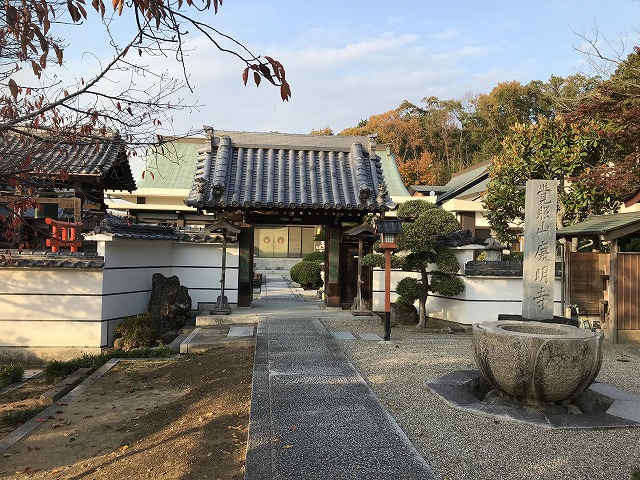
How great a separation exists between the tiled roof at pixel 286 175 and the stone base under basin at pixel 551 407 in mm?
7261

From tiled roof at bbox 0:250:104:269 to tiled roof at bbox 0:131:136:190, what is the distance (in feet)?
5.89

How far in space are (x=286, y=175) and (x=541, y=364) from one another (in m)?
10.1

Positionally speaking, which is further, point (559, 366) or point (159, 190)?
Result: point (159, 190)

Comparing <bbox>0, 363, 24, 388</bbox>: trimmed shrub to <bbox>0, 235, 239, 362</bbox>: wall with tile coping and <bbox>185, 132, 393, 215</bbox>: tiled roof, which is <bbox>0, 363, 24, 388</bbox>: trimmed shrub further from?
<bbox>185, 132, 393, 215</bbox>: tiled roof

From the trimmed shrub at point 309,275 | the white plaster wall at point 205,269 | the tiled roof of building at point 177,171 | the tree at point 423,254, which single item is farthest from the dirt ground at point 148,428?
the tiled roof of building at point 177,171

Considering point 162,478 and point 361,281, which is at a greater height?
point 361,281

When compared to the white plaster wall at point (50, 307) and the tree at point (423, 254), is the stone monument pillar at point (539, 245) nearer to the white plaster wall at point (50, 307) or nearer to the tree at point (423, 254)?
the tree at point (423, 254)

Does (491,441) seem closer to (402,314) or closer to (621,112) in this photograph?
(402,314)

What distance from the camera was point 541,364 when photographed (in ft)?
15.5

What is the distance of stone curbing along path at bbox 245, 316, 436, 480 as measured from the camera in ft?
11.4

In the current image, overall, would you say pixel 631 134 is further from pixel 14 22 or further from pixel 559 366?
pixel 14 22

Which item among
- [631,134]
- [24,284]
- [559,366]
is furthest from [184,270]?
[631,134]

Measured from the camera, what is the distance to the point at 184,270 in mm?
13023

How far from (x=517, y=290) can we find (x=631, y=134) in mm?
4350
